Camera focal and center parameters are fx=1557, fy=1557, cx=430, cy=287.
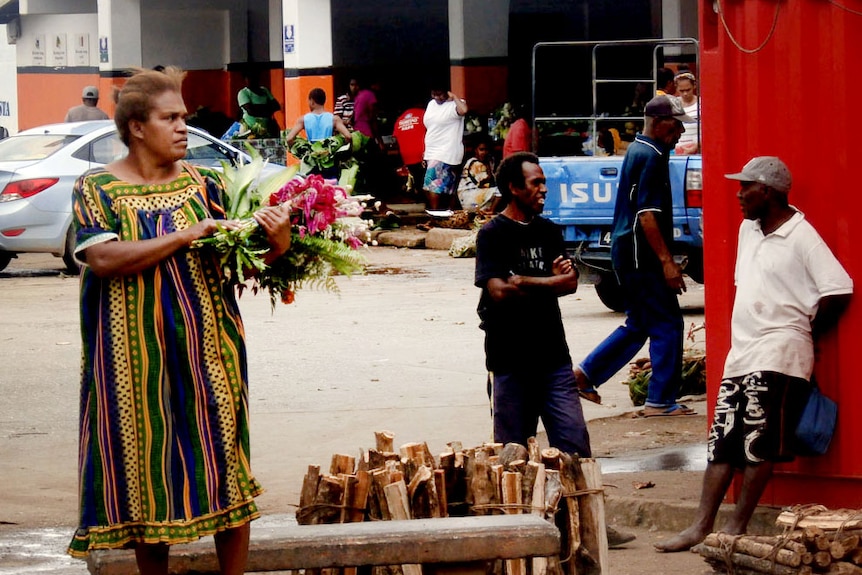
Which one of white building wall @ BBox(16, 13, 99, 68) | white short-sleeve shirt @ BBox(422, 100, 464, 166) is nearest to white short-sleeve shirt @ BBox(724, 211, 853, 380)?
white short-sleeve shirt @ BBox(422, 100, 464, 166)

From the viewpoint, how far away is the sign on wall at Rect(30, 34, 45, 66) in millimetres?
28906

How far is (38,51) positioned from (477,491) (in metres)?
25.1

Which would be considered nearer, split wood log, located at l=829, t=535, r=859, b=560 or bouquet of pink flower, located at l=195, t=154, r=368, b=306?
bouquet of pink flower, located at l=195, t=154, r=368, b=306

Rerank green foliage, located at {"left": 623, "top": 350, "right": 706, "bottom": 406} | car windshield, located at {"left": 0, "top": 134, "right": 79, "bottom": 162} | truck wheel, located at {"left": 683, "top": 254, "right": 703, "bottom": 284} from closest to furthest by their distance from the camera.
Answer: green foliage, located at {"left": 623, "top": 350, "right": 706, "bottom": 406}
truck wheel, located at {"left": 683, "top": 254, "right": 703, "bottom": 284}
car windshield, located at {"left": 0, "top": 134, "right": 79, "bottom": 162}

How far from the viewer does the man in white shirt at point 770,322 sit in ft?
19.4

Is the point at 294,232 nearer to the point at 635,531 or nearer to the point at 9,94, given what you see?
the point at 635,531

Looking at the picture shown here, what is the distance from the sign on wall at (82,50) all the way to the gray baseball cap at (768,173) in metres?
24.1

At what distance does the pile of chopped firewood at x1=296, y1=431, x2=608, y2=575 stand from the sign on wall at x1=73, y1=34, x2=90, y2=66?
24.0m

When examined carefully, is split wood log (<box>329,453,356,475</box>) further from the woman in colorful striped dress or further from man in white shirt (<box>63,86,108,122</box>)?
man in white shirt (<box>63,86,108,122</box>)

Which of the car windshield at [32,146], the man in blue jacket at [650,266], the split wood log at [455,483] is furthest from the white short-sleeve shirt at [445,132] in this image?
the split wood log at [455,483]

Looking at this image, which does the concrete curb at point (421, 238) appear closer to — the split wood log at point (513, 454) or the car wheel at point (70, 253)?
the car wheel at point (70, 253)

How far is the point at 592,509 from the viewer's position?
19.1 ft

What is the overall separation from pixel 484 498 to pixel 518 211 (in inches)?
49.8

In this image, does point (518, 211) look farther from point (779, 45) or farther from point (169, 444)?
point (169, 444)
